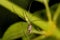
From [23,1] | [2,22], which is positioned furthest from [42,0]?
[2,22]

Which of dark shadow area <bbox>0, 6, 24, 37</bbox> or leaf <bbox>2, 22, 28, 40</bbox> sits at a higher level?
dark shadow area <bbox>0, 6, 24, 37</bbox>

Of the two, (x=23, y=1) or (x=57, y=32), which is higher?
(x=23, y=1)

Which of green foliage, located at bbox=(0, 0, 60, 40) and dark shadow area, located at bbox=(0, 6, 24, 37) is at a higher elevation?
dark shadow area, located at bbox=(0, 6, 24, 37)

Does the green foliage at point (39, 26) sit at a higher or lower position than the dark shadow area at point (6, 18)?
lower

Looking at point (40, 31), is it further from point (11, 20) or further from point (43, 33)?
point (11, 20)

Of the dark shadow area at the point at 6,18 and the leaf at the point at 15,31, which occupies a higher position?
the dark shadow area at the point at 6,18

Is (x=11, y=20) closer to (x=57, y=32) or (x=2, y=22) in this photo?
(x=2, y=22)

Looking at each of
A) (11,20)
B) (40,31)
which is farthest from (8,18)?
(40,31)
